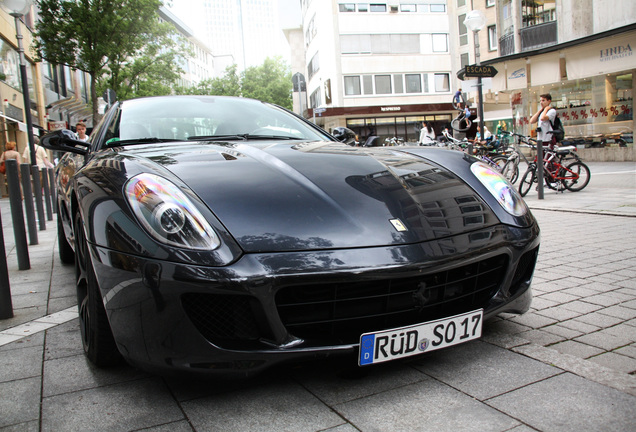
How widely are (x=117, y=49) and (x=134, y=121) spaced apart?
802 inches

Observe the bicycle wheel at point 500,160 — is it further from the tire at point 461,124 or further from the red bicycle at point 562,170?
the tire at point 461,124

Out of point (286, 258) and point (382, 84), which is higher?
point (382, 84)

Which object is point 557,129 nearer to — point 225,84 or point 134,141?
point 134,141

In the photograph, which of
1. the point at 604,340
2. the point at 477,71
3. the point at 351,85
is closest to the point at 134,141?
the point at 604,340

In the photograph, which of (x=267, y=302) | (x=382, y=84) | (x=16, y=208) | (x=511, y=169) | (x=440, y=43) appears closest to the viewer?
(x=267, y=302)

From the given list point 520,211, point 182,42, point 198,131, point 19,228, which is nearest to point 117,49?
point 182,42

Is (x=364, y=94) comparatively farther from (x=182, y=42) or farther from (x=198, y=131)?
(x=198, y=131)

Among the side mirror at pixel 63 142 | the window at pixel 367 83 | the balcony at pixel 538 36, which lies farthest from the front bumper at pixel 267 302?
the window at pixel 367 83

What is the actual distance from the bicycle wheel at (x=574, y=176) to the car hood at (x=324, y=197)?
7.54 meters

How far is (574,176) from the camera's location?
363 inches

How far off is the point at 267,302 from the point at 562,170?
875 cm

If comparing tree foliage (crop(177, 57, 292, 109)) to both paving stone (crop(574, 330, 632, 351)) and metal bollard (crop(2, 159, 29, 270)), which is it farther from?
paving stone (crop(574, 330, 632, 351))

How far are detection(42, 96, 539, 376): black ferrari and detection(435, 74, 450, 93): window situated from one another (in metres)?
40.9

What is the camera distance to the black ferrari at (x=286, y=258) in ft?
6.02
